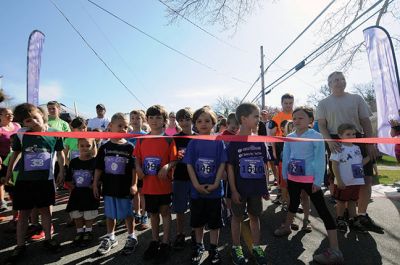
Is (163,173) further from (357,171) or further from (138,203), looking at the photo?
(357,171)

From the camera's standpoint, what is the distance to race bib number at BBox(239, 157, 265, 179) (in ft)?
9.79

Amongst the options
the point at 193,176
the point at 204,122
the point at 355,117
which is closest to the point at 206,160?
the point at 193,176

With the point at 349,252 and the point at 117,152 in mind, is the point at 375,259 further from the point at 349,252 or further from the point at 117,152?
the point at 117,152

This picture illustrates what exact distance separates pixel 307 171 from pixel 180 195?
161cm

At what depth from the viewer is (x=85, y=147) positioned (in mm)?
3852

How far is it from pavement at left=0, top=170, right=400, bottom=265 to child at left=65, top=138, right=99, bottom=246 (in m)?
0.20

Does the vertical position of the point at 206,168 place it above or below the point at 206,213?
above

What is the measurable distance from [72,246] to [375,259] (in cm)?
359

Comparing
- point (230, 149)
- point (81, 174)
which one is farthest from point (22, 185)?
point (230, 149)

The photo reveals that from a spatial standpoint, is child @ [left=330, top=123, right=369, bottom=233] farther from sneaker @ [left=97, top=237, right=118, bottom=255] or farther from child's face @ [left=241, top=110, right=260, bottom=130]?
sneaker @ [left=97, top=237, right=118, bottom=255]

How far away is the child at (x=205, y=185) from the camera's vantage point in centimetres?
299

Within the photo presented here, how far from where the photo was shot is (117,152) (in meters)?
3.46

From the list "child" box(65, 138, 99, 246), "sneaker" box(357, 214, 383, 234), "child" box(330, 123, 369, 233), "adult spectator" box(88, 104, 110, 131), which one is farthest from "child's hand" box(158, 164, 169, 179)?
→ "adult spectator" box(88, 104, 110, 131)

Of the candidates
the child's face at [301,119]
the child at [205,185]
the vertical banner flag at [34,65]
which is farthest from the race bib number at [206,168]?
the vertical banner flag at [34,65]
